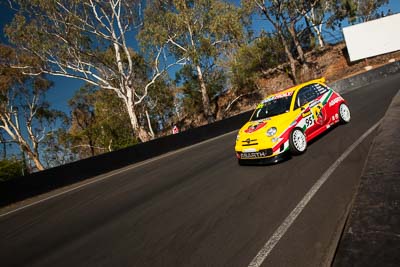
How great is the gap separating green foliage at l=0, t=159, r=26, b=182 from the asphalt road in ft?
41.8

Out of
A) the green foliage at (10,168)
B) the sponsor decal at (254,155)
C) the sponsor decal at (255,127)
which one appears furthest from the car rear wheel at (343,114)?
the green foliage at (10,168)

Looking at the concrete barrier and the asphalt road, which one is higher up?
the concrete barrier

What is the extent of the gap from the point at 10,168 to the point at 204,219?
1908cm

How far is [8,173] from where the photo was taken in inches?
734

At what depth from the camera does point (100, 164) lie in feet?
40.3

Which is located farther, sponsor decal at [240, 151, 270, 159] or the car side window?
the car side window

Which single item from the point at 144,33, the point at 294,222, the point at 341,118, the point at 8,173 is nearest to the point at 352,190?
the point at 294,222

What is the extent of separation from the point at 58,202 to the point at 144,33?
69.9 feet

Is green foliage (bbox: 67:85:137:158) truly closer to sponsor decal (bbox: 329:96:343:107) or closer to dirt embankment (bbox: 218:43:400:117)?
dirt embankment (bbox: 218:43:400:117)

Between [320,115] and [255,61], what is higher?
[255,61]

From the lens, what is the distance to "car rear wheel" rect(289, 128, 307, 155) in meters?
6.56

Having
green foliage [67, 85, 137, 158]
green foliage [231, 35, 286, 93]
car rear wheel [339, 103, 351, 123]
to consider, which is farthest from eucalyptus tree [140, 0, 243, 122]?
car rear wheel [339, 103, 351, 123]

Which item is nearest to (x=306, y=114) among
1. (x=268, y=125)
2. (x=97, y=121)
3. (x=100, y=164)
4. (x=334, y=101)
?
(x=268, y=125)

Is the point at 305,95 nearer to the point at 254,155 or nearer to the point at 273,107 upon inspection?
the point at 273,107
